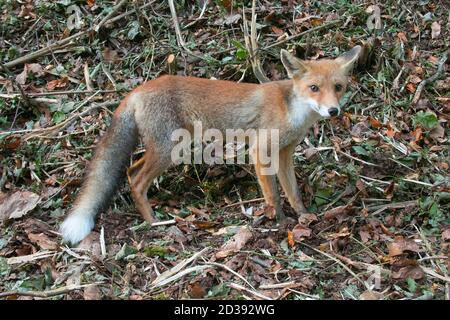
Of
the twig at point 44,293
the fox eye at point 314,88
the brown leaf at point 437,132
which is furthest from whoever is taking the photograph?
the brown leaf at point 437,132

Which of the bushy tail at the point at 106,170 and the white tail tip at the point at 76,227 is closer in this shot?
the white tail tip at the point at 76,227

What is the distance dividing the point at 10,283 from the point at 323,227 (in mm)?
3338

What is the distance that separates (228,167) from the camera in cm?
790

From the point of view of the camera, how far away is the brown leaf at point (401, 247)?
19.7ft

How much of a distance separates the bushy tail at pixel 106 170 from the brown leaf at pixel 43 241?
7.3 inches

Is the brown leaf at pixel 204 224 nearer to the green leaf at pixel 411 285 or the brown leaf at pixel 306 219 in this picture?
the brown leaf at pixel 306 219

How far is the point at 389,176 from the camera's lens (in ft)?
24.5

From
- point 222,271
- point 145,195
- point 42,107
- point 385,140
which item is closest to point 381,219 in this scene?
point 385,140

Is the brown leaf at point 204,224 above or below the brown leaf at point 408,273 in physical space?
A: below

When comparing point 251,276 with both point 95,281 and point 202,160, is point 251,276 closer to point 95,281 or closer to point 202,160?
point 95,281

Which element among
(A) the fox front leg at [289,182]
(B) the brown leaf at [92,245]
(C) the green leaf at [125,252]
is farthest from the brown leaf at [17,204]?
(A) the fox front leg at [289,182]

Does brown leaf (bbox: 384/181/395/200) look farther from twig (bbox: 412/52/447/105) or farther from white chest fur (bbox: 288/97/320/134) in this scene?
twig (bbox: 412/52/447/105)

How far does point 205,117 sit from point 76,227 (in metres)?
2.02

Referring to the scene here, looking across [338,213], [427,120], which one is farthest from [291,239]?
[427,120]
